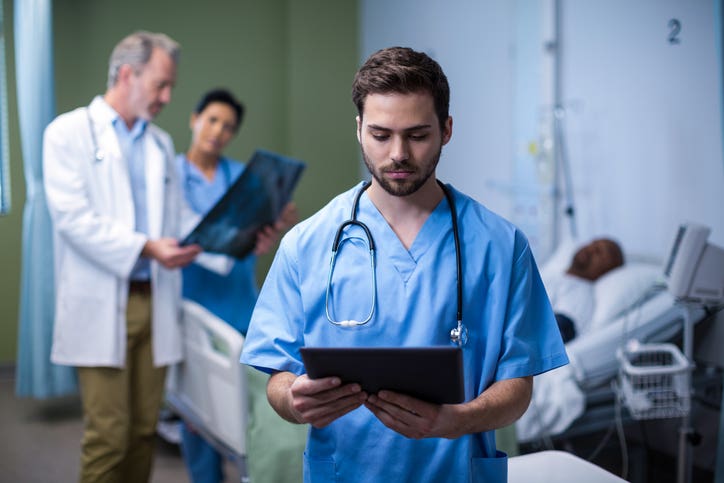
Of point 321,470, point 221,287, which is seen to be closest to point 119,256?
point 221,287

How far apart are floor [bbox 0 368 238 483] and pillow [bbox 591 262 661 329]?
5.04ft

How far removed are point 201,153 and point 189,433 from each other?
1.17 meters

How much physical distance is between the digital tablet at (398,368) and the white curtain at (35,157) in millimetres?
2898

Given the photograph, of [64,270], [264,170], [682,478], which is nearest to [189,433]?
[64,270]

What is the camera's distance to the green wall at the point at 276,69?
15.7ft

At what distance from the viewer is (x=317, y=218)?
125 cm

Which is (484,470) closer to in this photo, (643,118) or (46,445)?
(643,118)

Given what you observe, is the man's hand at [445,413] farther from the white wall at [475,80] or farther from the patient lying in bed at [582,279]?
the white wall at [475,80]

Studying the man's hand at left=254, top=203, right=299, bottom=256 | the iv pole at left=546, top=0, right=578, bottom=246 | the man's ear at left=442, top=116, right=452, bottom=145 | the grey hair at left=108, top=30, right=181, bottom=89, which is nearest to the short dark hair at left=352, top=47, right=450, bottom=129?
the man's ear at left=442, top=116, right=452, bottom=145

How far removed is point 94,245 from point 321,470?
1.25 metres

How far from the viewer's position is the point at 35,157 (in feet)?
11.7

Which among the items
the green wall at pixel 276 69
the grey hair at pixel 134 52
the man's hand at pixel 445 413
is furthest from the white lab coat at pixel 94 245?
the green wall at pixel 276 69

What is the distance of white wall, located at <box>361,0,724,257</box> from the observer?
2.72m

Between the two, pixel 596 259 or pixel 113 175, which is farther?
pixel 596 259
